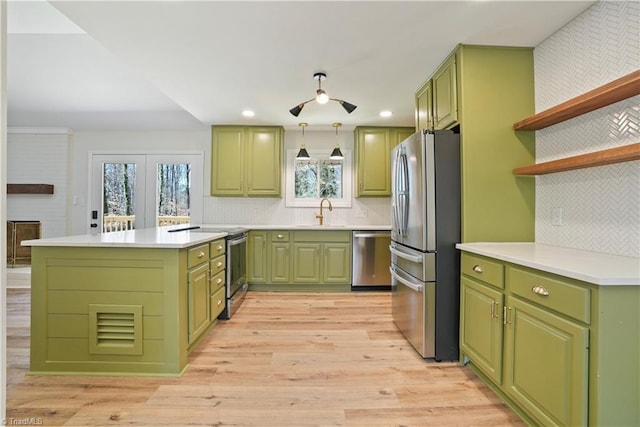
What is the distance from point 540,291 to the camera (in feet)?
4.80

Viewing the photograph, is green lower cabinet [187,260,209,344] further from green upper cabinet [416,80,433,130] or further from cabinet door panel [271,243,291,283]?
green upper cabinet [416,80,433,130]

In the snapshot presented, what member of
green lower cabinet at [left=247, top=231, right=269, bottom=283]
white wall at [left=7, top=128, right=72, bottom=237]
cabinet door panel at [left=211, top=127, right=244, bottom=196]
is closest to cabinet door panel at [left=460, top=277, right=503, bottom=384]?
green lower cabinet at [left=247, top=231, right=269, bottom=283]

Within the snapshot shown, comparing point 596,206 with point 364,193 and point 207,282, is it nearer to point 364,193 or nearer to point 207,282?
point 207,282

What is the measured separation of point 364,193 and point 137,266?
127 inches

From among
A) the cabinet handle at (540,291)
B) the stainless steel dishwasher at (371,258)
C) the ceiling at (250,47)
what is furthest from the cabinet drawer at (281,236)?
the cabinet handle at (540,291)

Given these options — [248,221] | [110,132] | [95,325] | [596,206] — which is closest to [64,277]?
[95,325]

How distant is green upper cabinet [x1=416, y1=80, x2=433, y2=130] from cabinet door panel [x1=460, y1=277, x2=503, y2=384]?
1462 millimetres

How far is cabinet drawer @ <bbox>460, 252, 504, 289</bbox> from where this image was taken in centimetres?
179

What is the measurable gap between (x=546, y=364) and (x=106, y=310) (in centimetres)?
245

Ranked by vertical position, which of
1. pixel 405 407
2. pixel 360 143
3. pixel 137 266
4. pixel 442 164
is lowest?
pixel 405 407

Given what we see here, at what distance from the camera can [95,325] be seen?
2072 mm

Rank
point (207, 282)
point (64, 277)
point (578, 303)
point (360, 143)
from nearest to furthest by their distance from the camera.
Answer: point (578, 303)
point (64, 277)
point (207, 282)
point (360, 143)

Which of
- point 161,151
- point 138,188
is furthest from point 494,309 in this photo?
point 138,188

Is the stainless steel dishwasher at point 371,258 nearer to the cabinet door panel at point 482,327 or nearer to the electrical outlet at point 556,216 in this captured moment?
the cabinet door panel at point 482,327
